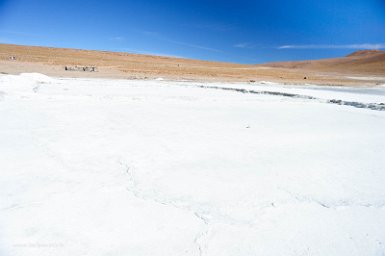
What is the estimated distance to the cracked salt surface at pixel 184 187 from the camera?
5.72 feet

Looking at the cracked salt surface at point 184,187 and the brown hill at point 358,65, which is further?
the brown hill at point 358,65

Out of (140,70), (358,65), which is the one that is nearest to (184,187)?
(140,70)

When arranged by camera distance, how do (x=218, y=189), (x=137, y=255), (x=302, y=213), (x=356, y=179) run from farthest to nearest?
(x=356, y=179) < (x=218, y=189) < (x=302, y=213) < (x=137, y=255)

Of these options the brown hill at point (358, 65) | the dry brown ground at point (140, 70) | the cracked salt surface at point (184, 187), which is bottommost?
the cracked salt surface at point (184, 187)

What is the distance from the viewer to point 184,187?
243 centimetres

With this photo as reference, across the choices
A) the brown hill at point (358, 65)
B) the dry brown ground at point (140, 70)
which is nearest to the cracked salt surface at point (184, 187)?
the dry brown ground at point (140, 70)

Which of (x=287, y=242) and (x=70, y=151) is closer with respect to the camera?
(x=287, y=242)

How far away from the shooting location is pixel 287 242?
5.82 ft

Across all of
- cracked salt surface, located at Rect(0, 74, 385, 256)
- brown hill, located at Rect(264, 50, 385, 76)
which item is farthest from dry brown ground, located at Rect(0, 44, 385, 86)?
cracked salt surface, located at Rect(0, 74, 385, 256)

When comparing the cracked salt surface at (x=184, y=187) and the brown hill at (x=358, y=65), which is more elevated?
the brown hill at (x=358, y=65)

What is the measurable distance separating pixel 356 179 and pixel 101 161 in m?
2.15

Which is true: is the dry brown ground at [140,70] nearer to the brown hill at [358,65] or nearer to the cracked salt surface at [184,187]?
the brown hill at [358,65]

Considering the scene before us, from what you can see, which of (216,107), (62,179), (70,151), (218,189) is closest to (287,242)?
(218,189)

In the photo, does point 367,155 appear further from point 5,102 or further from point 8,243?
point 5,102
